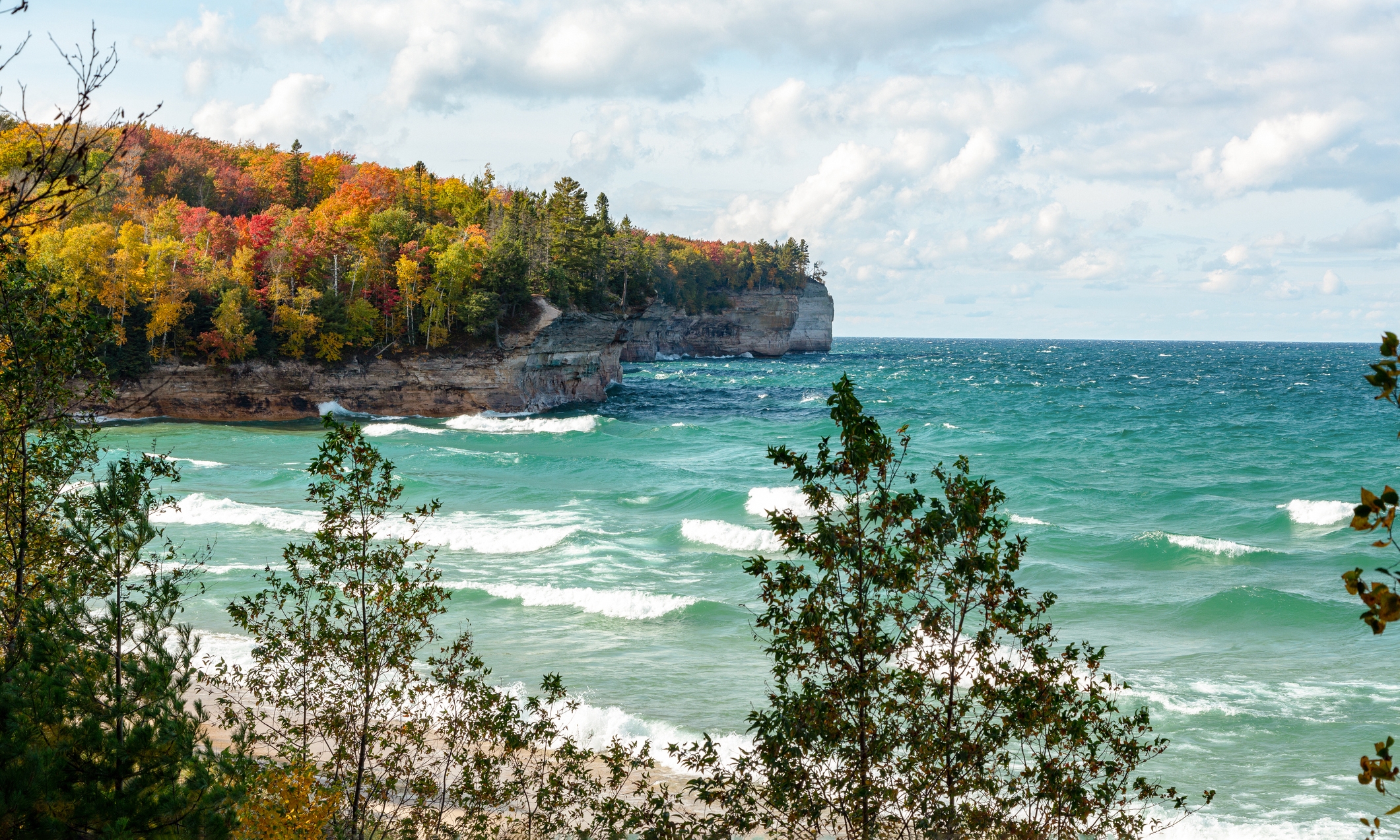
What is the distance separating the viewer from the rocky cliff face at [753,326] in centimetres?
13925

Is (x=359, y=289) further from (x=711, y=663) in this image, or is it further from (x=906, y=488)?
(x=711, y=663)

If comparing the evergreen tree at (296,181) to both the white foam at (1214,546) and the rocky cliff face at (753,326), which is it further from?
the white foam at (1214,546)

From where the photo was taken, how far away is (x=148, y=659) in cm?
724

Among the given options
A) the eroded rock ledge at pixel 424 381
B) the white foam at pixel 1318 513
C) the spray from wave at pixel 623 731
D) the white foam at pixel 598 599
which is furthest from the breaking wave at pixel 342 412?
the white foam at pixel 1318 513

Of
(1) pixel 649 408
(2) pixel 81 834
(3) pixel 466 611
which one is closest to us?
(2) pixel 81 834

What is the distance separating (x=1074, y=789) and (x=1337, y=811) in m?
9.76

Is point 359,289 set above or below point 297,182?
below

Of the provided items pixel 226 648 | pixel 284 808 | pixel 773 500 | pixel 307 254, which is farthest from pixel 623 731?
pixel 307 254

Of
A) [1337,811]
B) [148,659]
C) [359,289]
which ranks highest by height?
[359,289]

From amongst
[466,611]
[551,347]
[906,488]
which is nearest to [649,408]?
[551,347]

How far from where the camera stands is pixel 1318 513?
34.2m

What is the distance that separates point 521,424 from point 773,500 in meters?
25.7

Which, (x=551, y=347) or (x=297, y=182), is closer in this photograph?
(x=551, y=347)

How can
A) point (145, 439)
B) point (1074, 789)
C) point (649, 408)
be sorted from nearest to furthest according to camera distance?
point (1074, 789), point (145, 439), point (649, 408)
